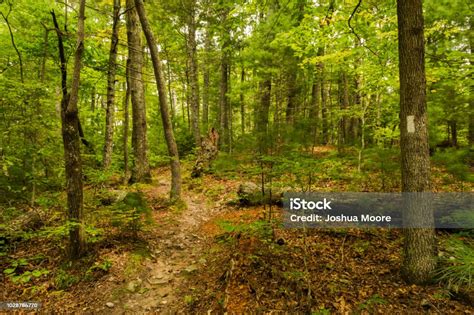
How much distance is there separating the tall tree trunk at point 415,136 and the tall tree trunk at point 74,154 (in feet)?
16.8

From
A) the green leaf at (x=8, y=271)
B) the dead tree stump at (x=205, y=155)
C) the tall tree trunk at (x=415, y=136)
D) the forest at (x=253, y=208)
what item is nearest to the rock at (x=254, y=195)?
the forest at (x=253, y=208)

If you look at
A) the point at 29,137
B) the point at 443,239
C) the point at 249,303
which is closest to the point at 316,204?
the point at 443,239

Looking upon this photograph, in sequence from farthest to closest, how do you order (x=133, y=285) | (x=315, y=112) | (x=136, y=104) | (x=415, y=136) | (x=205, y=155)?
(x=205, y=155)
(x=315, y=112)
(x=136, y=104)
(x=133, y=285)
(x=415, y=136)

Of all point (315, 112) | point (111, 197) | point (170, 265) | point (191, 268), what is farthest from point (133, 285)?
point (315, 112)

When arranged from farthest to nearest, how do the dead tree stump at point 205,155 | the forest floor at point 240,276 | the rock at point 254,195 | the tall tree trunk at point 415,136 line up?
the dead tree stump at point 205,155
the rock at point 254,195
the tall tree trunk at point 415,136
the forest floor at point 240,276

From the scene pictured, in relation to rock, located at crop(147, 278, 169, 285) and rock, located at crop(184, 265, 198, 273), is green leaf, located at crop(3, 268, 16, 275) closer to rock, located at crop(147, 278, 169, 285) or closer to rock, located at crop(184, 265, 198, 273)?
rock, located at crop(147, 278, 169, 285)

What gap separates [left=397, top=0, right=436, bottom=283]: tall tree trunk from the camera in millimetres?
3574

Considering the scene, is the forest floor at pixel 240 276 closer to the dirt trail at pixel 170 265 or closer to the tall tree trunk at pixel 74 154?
the dirt trail at pixel 170 265

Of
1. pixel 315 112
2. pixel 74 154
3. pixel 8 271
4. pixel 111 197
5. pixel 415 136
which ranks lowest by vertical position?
pixel 8 271

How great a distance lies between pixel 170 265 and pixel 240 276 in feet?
5.40

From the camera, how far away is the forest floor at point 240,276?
3465 millimetres

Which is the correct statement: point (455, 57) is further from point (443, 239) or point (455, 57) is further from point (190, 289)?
point (190, 289)

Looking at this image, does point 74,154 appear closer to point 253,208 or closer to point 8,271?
point 8,271

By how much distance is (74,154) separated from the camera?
14.4ft
